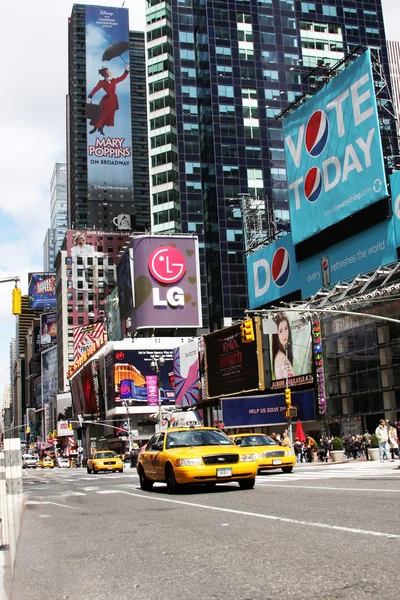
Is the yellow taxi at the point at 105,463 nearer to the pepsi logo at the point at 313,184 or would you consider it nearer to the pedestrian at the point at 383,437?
the pedestrian at the point at 383,437

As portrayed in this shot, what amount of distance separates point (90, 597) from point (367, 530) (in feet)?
12.0

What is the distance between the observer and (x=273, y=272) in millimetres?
66125

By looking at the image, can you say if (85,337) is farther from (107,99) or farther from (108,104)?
(107,99)

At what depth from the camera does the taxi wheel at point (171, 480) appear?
53.8ft

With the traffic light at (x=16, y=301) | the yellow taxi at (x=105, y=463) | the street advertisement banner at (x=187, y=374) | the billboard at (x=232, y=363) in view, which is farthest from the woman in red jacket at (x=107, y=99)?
the traffic light at (x=16, y=301)

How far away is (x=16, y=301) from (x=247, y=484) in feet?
24.1

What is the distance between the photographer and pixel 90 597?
19.9ft

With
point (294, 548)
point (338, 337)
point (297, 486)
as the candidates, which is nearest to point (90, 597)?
point (294, 548)

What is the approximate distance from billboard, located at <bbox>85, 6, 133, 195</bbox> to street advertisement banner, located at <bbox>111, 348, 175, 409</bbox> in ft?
309

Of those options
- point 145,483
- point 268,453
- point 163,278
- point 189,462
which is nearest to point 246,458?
point 189,462

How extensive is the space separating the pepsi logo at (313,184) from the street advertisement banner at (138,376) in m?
48.3

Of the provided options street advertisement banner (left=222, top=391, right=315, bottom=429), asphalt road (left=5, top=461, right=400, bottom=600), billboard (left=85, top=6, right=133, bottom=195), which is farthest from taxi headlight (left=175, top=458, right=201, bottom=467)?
billboard (left=85, top=6, right=133, bottom=195)

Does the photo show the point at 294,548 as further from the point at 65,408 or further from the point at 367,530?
the point at 65,408

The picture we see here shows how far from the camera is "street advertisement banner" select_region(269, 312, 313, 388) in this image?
176 feet
